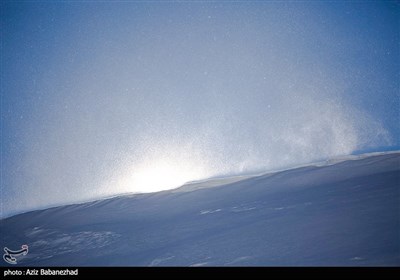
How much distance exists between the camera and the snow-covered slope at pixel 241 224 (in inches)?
87.9

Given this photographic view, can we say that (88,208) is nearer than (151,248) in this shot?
No

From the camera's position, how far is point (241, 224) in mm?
3172

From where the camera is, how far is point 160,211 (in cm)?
438

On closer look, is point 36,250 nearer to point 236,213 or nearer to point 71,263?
point 71,263

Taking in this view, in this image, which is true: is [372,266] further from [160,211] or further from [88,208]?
[88,208]

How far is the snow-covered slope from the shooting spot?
7.32 ft

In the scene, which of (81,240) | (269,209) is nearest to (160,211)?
(81,240)

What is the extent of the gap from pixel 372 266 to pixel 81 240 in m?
3.85

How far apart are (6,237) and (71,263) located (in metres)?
2.33
